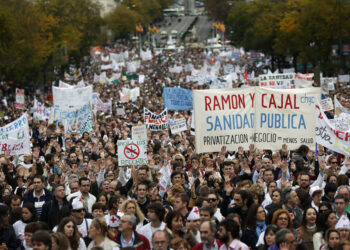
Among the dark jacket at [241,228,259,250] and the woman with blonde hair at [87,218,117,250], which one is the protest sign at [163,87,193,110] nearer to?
the dark jacket at [241,228,259,250]

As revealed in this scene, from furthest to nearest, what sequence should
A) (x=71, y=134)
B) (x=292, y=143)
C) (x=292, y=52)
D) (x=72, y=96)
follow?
(x=292, y=52), (x=72, y=96), (x=71, y=134), (x=292, y=143)

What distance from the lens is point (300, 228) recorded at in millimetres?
8977

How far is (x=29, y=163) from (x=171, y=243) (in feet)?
23.3

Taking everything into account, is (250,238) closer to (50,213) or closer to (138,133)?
(50,213)

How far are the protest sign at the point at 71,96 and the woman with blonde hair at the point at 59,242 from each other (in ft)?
65.3

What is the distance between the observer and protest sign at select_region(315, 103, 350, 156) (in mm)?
14102

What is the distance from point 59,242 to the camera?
8.13 meters

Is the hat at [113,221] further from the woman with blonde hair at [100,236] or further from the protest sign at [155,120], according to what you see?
the protest sign at [155,120]

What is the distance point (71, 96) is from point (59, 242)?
20.3m

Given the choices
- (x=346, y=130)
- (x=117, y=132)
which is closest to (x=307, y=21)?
(x=117, y=132)

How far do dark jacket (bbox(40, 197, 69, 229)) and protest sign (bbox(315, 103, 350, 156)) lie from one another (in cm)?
553

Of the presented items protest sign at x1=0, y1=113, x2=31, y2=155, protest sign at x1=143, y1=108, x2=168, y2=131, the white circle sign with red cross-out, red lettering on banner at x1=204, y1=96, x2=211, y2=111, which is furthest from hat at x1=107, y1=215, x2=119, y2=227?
protest sign at x1=143, y1=108, x2=168, y2=131

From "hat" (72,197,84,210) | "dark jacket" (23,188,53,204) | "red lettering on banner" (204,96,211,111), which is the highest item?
"red lettering on banner" (204,96,211,111)

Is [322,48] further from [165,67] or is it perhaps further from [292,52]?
[165,67]
